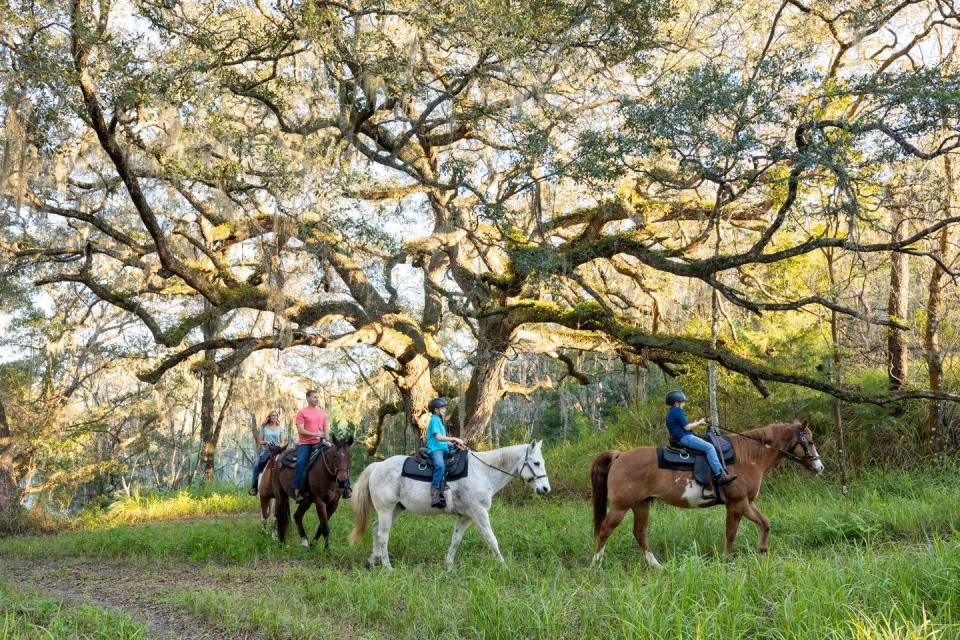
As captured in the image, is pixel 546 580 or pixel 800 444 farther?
pixel 800 444

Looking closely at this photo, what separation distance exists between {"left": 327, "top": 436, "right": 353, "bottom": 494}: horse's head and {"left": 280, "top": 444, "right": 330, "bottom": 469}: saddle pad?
0.20 metres

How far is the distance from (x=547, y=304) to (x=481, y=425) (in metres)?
3.00

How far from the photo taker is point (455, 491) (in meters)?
7.83

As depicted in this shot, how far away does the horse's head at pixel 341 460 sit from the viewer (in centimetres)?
907

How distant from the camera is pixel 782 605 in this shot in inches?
170

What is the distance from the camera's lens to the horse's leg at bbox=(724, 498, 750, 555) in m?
7.35

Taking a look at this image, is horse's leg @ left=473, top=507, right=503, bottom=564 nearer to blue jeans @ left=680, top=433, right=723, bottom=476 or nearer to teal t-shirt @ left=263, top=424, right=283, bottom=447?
blue jeans @ left=680, top=433, right=723, bottom=476

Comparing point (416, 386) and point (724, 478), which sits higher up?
point (416, 386)

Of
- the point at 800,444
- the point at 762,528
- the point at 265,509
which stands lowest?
the point at 265,509

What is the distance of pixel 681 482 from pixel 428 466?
9.10ft

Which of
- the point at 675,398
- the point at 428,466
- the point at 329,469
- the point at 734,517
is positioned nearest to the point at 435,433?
the point at 428,466

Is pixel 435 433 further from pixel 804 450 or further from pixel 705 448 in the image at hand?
pixel 804 450

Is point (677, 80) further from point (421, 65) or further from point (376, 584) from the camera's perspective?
point (376, 584)

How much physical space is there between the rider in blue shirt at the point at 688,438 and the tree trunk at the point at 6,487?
42.9 feet
